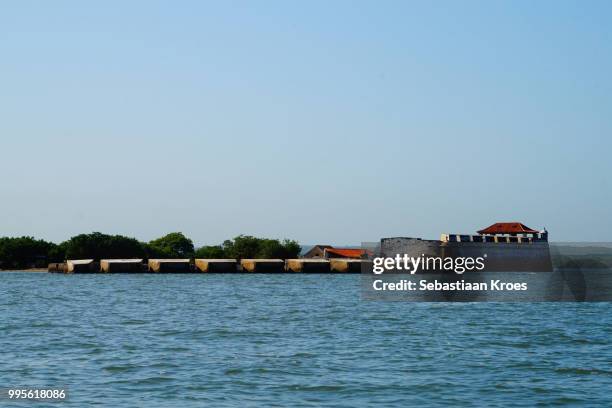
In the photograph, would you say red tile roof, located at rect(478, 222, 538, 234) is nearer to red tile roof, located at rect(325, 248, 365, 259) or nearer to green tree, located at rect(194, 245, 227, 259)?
red tile roof, located at rect(325, 248, 365, 259)

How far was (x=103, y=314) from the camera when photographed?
2050 inches

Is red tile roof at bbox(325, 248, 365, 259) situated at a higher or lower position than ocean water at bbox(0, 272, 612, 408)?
higher

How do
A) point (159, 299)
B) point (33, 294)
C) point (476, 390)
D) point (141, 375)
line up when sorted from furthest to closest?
point (33, 294), point (159, 299), point (141, 375), point (476, 390)

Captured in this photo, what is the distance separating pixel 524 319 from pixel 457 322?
4.58 metres

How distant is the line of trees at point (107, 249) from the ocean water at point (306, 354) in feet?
219

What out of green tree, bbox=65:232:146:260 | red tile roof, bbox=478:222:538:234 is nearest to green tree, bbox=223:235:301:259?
green tree, bbox=65:232:146:260

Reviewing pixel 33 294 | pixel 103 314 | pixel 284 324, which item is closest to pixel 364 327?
pixel 284 324

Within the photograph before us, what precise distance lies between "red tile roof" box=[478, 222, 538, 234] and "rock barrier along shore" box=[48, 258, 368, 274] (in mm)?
40585

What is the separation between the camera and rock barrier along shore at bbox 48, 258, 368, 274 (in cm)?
11938

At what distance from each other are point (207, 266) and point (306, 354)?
90901 mm

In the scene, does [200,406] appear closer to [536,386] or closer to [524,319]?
[536,386]

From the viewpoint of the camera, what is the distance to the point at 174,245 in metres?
144

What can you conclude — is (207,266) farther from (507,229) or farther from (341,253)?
(507,229)

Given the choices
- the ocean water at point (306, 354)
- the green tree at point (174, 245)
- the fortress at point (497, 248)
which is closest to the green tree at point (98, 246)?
the green tree at point (174, 245)
